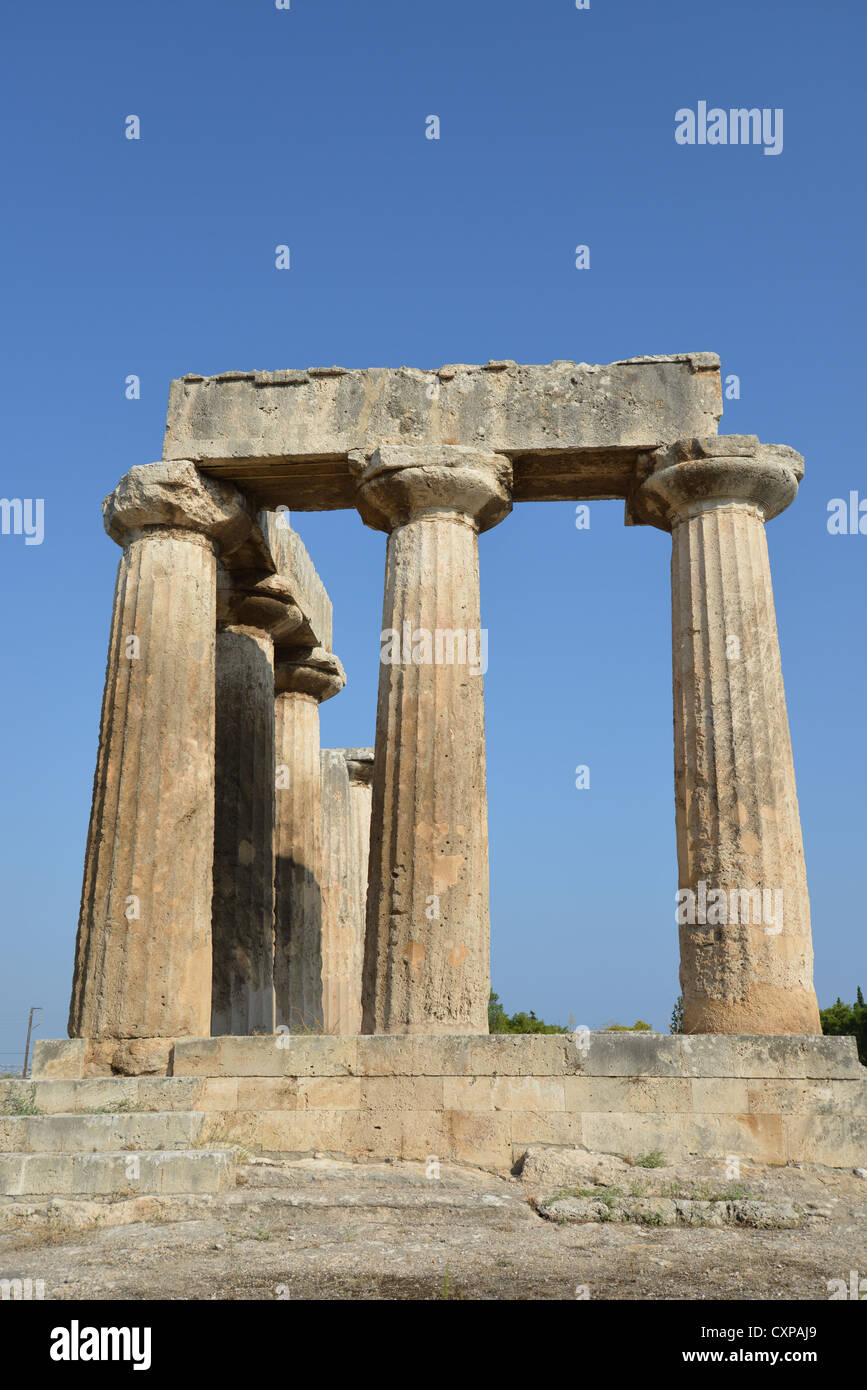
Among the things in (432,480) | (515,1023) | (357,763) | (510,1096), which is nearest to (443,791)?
(510,1096)

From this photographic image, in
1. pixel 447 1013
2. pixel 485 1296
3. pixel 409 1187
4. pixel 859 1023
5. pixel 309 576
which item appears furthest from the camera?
pixel 859 1023

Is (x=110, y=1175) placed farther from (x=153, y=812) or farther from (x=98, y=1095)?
(x=153, y=812)

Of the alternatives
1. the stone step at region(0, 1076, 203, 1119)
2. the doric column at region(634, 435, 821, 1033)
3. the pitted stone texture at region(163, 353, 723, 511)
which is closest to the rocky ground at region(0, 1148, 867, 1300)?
the stone step at region(0, 1076, 203, 1119)

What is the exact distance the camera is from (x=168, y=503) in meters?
16.7

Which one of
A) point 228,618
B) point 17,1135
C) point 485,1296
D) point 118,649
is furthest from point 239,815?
point 485,1296

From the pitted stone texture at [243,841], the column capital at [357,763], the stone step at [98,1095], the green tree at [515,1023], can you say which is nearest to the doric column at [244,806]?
the pitted stone texture at [243,841]

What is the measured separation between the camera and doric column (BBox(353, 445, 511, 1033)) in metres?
14.3

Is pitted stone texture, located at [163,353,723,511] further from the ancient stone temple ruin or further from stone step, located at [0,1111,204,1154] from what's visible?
stone step, located at [0,1111,204,1154]

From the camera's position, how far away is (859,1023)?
5122cm

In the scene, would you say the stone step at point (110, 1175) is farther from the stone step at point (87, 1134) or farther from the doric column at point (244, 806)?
the doric column at point (244, 806)

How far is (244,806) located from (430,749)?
6.07m

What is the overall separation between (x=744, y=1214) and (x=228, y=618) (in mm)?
13436
